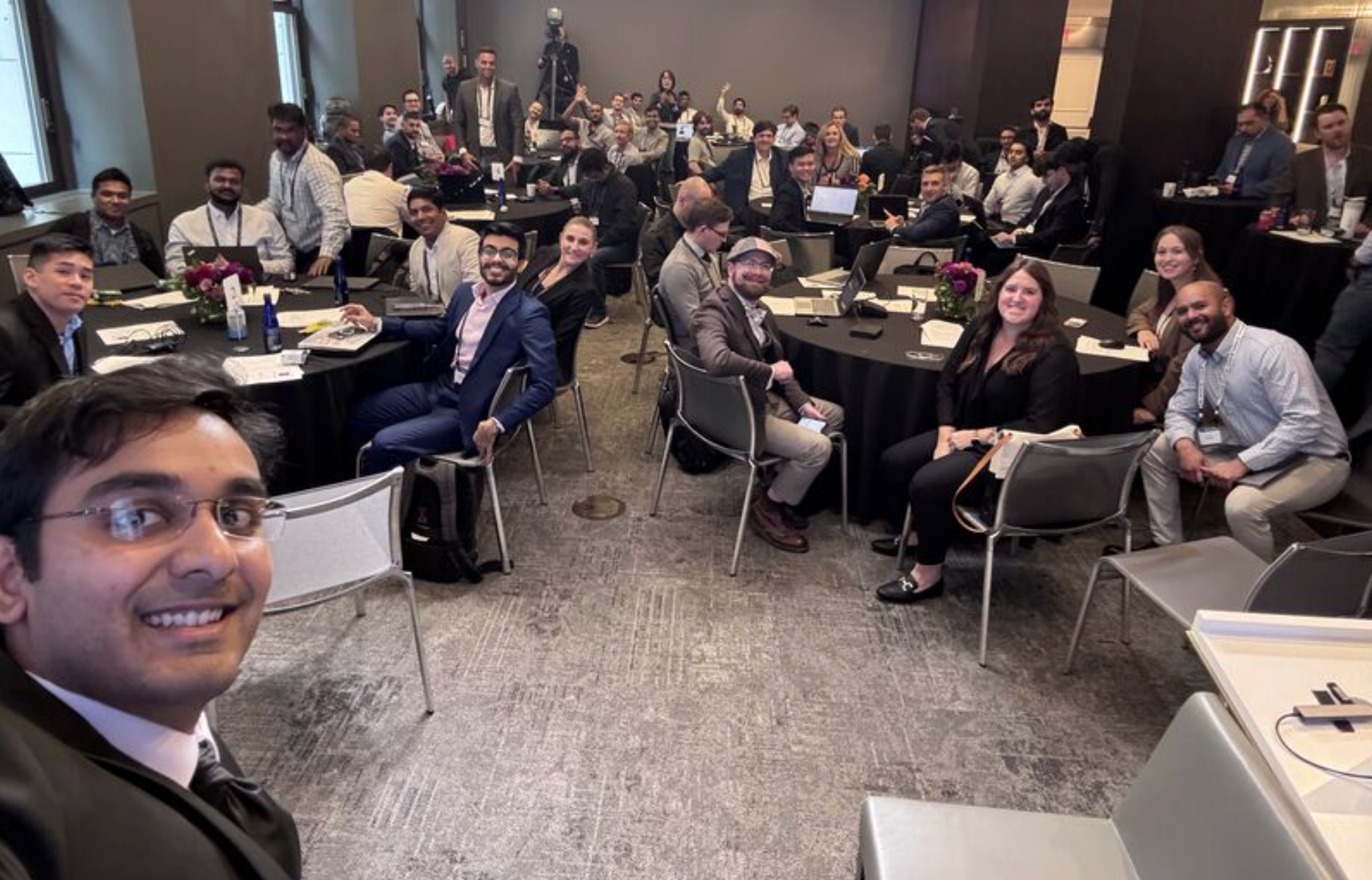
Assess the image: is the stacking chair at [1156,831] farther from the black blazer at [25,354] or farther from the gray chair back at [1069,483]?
the black blazer at [25,354]

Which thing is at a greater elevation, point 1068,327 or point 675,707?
point 1068,327

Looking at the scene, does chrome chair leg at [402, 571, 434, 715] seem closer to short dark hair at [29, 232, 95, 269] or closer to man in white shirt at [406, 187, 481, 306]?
short dark hair at [29, 232, 95, 269]

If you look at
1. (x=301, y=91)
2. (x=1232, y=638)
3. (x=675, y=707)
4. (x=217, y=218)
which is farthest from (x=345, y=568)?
(x=301, y=91)

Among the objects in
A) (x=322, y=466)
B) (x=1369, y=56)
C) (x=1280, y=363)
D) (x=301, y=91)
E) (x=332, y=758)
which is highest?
(x=1369, y=56)

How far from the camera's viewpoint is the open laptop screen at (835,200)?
696cm

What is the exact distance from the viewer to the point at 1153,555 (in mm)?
2834

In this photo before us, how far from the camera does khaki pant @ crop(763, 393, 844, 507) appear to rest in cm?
367

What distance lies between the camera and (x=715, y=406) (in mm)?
3533

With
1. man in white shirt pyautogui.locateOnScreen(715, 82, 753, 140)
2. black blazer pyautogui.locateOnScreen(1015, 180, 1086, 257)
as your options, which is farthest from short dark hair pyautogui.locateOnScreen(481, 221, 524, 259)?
man in white shirt pyautogui.locateOnScreen(715, 82, 753, 140)

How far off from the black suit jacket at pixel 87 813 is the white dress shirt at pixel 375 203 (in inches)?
210

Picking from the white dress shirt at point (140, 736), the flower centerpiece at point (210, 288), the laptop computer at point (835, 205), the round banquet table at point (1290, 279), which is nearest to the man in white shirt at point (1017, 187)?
the laptop computer at point (835, 205)

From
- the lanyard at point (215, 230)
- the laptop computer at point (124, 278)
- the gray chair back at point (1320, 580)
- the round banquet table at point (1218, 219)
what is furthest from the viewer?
the round banquet table at point (1218, 219)

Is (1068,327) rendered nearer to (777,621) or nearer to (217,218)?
(777,621)

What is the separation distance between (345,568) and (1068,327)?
337 cm
